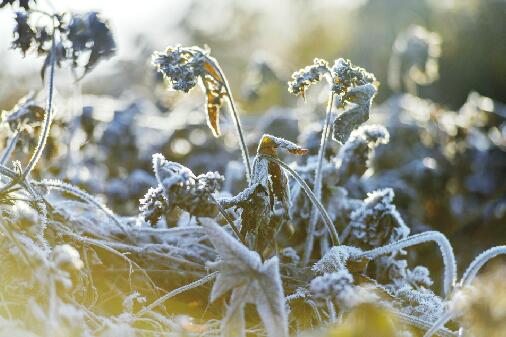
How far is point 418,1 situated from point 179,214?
25.2 ft

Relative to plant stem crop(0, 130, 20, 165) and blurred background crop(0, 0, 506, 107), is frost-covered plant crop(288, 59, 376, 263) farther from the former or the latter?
blurred background crop(0, 0, 506, 107)

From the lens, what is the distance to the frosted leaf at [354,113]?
176 centimetres

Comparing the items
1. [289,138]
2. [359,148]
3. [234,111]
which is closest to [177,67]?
[234,111]

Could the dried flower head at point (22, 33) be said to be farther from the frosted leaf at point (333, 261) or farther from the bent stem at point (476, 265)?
the bent stem at point (476, 265)

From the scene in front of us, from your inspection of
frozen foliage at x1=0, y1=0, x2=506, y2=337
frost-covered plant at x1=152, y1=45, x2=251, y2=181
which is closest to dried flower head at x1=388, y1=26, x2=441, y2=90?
frozen foliage at x1=0, y1=0, x2=506, y2=337

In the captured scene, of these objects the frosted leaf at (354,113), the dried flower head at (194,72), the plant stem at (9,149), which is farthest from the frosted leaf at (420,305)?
the plant stem at (9,149)

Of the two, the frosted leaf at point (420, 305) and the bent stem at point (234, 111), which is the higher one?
the bent stem at point (234, 111)

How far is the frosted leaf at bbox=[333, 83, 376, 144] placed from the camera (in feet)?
5.78

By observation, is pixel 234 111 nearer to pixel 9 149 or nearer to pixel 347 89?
pixel 347 89

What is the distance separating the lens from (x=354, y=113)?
1771 mm

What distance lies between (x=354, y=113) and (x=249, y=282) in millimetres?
630

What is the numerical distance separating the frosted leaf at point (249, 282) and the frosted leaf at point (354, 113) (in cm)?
53

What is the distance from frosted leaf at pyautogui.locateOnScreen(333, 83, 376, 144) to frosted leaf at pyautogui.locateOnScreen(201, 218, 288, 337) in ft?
1.73

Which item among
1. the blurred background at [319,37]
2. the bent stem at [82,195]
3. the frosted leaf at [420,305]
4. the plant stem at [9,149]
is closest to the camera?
the frosted leaf at [420,305]
